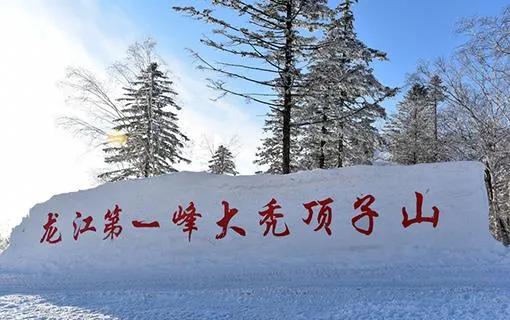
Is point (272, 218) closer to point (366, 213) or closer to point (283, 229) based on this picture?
point (283, 229)

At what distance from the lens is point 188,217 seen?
10961 mm

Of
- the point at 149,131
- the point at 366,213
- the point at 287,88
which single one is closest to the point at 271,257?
the point at 366,213

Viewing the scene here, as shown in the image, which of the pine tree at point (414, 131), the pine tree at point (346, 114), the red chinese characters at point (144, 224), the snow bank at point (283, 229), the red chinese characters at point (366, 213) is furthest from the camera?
the pine tree at point (414, 131)

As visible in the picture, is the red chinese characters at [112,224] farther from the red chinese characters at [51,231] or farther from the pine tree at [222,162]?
the pine tree at [222,162]

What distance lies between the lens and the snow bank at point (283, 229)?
879 cm

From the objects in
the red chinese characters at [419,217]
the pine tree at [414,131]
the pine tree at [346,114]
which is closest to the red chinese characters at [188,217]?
the red chinese characters at [419,217]

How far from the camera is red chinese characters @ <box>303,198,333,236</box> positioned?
9695mm

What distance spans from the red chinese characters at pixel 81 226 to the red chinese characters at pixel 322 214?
651 cm

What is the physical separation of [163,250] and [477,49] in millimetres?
10651

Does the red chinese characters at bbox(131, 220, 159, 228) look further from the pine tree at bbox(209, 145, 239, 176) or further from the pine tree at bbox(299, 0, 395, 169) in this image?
the pine tree at bbox(209, 145, 239, 176)

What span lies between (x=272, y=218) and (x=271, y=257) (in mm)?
1144

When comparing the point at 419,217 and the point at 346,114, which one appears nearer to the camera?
the point at 419,217

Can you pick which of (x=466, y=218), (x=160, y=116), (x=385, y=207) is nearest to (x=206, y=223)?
(x=385, y=207)

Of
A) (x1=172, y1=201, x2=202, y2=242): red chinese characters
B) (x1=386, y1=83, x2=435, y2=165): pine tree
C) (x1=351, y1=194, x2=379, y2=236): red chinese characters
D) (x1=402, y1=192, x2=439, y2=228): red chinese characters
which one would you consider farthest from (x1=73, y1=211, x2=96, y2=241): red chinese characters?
(x1=386, y1=83, x2=435, y2=165): pine tree
